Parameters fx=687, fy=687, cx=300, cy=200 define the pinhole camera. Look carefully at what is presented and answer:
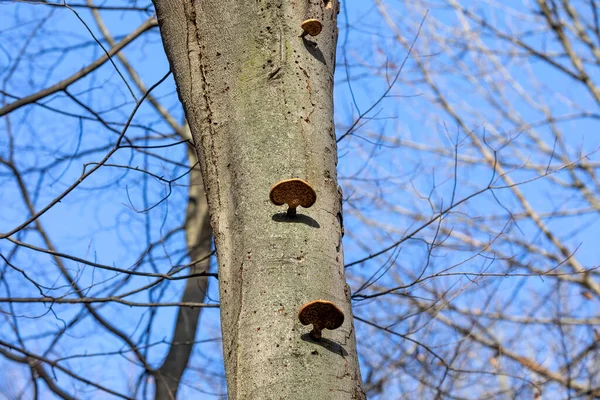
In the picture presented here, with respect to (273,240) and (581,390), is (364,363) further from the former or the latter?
(273,240)

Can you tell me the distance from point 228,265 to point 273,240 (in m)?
0.17

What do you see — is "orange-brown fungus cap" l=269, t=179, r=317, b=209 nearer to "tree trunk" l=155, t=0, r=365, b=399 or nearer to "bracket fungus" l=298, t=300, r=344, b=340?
"tree trunk" l=155, t=0, r=365, b=399

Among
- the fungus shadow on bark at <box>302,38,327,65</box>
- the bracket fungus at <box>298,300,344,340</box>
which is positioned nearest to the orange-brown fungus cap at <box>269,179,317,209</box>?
the bracket fungus at <box>298,300,344,340</box>

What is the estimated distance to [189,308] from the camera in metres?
5.09

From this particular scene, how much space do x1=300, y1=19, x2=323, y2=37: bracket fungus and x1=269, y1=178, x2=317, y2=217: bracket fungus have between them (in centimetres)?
60

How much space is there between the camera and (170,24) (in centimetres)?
225

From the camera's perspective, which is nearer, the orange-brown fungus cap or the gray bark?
the orange-brown fungus cap

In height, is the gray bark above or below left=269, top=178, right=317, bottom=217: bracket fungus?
above

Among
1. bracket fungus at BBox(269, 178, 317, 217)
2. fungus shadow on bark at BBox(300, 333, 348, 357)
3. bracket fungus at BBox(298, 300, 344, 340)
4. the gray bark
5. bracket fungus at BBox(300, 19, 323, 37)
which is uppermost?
the gray bark

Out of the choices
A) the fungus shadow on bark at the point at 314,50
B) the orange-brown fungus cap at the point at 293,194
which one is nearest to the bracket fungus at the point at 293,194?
the orange-brown fungus cap at the point at 293,194

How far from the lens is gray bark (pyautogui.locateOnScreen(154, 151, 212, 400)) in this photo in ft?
14.6

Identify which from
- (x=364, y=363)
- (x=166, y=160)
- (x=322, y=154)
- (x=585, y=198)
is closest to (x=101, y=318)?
(x=166, y=160)

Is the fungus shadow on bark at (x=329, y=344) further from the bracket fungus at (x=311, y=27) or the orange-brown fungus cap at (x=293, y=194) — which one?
the bracket fungus at (x=311, y=27)

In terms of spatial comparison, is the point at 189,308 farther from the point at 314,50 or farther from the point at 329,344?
the point at 329,344
